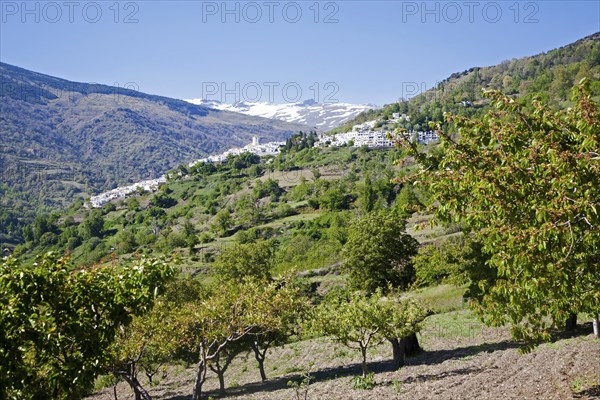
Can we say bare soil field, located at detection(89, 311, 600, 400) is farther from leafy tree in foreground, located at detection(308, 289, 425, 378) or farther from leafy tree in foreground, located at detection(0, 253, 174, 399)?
leafy tree in foreground, located at detection(0, 253, 174, 399)

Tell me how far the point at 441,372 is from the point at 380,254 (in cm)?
2523

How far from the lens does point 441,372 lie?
19344mm

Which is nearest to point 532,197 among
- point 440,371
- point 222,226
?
point 440,371

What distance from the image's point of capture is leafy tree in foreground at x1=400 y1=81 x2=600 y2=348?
7.29 meters

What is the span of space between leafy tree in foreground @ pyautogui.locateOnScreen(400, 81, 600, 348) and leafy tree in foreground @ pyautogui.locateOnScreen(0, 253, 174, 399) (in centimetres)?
561

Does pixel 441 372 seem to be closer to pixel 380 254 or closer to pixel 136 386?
pixel 136 386

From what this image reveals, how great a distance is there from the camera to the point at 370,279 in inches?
1763

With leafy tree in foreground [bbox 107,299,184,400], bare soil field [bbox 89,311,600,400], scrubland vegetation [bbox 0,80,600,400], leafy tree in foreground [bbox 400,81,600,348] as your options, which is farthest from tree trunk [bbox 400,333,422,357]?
leafy tree in foreground [bbox 400,81,600,348]

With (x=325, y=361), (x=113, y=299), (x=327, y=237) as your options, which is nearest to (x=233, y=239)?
(x=327, y=237)

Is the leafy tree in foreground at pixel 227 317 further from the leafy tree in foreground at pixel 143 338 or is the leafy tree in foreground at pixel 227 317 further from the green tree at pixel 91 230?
the green tree at pixel 91 230

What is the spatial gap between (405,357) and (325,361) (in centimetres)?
662

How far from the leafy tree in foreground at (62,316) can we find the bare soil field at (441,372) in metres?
8.19

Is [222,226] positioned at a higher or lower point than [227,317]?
higher

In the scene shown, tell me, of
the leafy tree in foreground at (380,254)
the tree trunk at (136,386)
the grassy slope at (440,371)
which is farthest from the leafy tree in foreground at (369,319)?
the leafy tree in foreground at (380,254)
